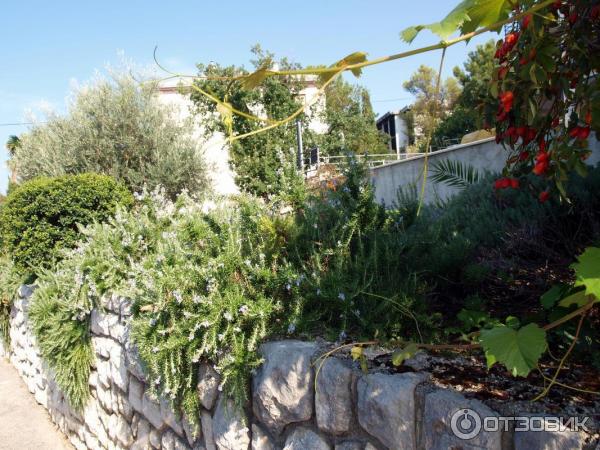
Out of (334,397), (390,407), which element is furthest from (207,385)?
(390,407)

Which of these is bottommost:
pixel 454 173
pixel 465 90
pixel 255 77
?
pixel 255 77

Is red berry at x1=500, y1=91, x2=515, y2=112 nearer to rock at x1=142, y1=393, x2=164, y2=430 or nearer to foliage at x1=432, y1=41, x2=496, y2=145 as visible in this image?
rock at x1=142, y1=393, x2=164, y2=430

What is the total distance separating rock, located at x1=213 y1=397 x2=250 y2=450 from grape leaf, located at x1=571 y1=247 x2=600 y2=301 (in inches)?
63.4

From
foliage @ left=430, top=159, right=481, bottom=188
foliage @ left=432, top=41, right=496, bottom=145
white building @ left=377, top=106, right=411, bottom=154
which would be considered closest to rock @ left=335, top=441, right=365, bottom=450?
foliage @ left=430, top=159, right=481, bottom=188

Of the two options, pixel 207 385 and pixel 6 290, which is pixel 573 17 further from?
pixel 6 290

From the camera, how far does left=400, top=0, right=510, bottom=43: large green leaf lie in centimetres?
103

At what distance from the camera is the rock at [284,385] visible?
2.04m

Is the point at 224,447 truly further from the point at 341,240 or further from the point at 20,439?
the point at 20,439

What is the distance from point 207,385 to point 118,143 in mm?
7633

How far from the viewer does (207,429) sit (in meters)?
2.56

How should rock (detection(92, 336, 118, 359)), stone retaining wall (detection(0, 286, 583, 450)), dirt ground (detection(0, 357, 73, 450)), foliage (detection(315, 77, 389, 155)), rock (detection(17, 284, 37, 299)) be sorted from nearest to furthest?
stone retaining wall (detection(0, 286, 583, 450)) < rock (detection(92, 336, 118, 359)) < dirt ground (detection(0, 357, 73, 450)) < rock (detection(17, 284, 37, 299)) < foliage (detection(315, 77, 389, 155))

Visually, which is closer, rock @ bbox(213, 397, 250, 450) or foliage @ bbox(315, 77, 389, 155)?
rock @ bbox(213, 397, 250, 450)

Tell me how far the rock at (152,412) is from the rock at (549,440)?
2.26 metres

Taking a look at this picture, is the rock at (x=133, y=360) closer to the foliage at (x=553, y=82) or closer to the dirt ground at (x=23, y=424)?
the dirt ground at (x=23, y=424)
